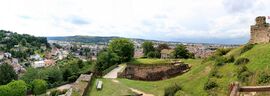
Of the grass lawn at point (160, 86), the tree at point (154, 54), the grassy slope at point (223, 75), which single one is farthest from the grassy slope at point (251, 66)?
the tree at point (154, 54)

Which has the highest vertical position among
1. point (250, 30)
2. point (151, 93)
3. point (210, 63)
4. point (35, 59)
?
point (250, 30)

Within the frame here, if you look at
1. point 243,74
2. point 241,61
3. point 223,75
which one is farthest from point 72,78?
point 243,74

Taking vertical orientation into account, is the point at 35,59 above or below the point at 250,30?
below

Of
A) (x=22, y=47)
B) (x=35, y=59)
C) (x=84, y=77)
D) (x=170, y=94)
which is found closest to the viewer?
(x=170, y=94)

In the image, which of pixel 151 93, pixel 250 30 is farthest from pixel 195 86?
pixel 250 30

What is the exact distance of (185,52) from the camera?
250ft

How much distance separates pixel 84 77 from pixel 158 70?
1318 cm

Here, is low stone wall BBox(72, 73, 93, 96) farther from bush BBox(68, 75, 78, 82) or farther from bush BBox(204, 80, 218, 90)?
bush BBox(68, 75, 78, 82)

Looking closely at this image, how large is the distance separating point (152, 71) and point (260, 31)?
20402 mm

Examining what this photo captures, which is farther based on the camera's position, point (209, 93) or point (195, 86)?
point (195, 86)

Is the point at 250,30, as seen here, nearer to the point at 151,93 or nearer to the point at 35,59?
the point at 151,93

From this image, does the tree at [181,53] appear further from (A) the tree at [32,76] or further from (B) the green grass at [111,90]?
(B) the green grass at [111,90]

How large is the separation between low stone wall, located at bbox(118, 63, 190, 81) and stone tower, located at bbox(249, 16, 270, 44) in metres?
14.8

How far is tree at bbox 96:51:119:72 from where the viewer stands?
67.4 meters
